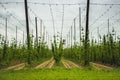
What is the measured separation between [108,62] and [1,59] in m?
26.7

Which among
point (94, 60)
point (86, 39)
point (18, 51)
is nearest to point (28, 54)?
point (86, 39)

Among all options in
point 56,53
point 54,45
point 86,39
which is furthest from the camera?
point 54,45

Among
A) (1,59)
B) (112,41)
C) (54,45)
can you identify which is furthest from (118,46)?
(1,59)

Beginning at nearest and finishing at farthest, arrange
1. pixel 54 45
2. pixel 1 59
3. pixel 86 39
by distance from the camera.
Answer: pixel 86 39 < pixel 1 59 < pixel 54 45

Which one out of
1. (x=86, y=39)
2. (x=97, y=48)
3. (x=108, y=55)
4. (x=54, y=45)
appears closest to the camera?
(x=86, y=39)

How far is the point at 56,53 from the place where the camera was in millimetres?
42344

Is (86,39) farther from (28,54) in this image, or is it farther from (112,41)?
(112,41)

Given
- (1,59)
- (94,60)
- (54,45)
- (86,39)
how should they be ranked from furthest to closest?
(94,60), (54,45), (1,59), (86,39)

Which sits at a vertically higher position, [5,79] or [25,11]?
[25,11]

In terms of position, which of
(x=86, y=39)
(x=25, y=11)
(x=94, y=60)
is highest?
(x=25, y=11)

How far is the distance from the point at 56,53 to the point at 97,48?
22.3 meters

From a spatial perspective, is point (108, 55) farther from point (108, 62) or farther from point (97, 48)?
point (97, 48)

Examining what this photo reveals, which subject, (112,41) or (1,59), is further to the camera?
(112,41)

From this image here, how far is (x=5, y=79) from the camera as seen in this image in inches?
685
